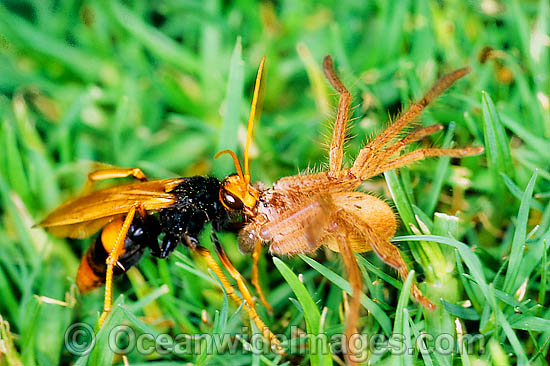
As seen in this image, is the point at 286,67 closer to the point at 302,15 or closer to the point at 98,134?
the point at 302,15

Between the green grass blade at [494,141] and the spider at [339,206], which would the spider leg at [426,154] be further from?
the green grass blade at [494,141]

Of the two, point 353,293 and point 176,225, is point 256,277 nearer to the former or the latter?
point 176,225

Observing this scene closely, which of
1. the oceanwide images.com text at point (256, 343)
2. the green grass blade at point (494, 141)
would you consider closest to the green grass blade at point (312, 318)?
the oceanwide images.com text at point (256, 343)

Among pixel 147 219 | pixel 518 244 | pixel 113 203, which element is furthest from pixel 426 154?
pixel 113 203

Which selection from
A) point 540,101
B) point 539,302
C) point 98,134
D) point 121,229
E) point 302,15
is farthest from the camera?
point 302,15

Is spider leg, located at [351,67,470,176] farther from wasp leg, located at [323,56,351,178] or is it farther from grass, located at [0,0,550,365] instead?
grass, located at [0,0,550,365]

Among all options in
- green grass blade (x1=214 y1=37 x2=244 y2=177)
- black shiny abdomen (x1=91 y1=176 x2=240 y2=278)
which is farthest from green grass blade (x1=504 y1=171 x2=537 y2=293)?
green grass blade (x1=214 y1=37 x2=244 y2=177)

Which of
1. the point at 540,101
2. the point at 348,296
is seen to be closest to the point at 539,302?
the point at 348,296

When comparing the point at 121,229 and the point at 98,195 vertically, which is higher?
the point at 98,195
